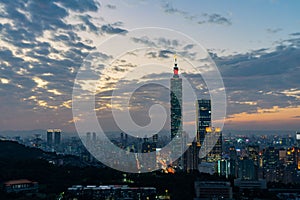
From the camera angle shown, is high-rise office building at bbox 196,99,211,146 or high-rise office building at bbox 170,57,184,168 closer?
high-rise office building at bbox 170,57,184,168

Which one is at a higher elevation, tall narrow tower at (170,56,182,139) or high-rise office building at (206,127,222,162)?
tall narrow tower at (170,56,182,139)

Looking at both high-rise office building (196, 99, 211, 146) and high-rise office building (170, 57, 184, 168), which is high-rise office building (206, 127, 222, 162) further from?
high-rise office building (170, 57, 184, 168)

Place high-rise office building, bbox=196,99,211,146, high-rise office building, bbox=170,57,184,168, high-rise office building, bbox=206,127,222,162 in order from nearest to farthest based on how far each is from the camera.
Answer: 1. high-rise office building, bbox=170,57,184,168
2. high-rise office building, bbox=206,127,222,162
3. high-rise office building, bbox=196,99,211,146

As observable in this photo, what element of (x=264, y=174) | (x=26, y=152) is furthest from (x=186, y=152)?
(x=26, y=152)

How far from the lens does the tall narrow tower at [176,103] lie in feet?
96.6

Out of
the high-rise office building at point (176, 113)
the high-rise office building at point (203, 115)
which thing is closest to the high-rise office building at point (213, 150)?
the high-rise office building at point (203, 115)

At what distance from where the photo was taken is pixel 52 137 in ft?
117

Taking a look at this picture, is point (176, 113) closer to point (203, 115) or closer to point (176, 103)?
point (176, 103)

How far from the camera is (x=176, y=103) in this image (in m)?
30.8

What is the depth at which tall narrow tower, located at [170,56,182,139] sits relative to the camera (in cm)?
2946

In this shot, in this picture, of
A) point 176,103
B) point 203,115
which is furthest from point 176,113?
point 203,115

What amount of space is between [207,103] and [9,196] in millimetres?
26503

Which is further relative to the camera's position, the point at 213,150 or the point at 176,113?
the point at 213,150

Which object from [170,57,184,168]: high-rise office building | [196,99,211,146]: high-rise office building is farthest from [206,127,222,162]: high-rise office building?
[170,57,184,168]: high-rise office building
